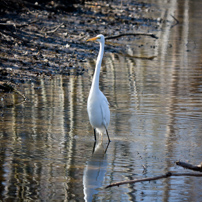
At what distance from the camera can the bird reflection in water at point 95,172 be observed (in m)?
6.30

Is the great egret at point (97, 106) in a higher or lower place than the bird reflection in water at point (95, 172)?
higher

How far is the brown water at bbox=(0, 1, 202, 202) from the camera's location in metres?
6.39

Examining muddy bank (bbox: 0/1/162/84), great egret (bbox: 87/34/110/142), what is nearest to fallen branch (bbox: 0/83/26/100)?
muddy bank (bbox: 0/1/162/84)

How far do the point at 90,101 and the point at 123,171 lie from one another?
165cm

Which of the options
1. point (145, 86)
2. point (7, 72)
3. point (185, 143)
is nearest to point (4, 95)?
point (7, 72)

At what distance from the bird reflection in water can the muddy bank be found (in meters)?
4.15

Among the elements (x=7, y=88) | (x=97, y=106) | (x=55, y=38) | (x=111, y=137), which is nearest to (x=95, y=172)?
(x=97, y=106)

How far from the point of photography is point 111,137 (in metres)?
8.76

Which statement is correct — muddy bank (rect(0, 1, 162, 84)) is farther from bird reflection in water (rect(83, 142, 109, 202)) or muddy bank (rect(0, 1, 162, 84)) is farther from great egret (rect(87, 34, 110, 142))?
bird reflection in water (rect(83, 142, 109, 202))

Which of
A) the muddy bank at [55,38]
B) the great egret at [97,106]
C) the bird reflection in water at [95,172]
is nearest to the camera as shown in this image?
the bird reflection in water at [95,172]

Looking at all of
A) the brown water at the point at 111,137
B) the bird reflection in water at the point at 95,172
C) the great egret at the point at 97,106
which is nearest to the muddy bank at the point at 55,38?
the brown water at the point at 111,137

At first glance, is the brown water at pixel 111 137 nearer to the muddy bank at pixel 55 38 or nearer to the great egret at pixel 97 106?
the great egret at pixel 97 106

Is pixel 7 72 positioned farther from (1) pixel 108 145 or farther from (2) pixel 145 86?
(1) pixel 108 145

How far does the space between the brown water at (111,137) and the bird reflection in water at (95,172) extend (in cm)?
1
